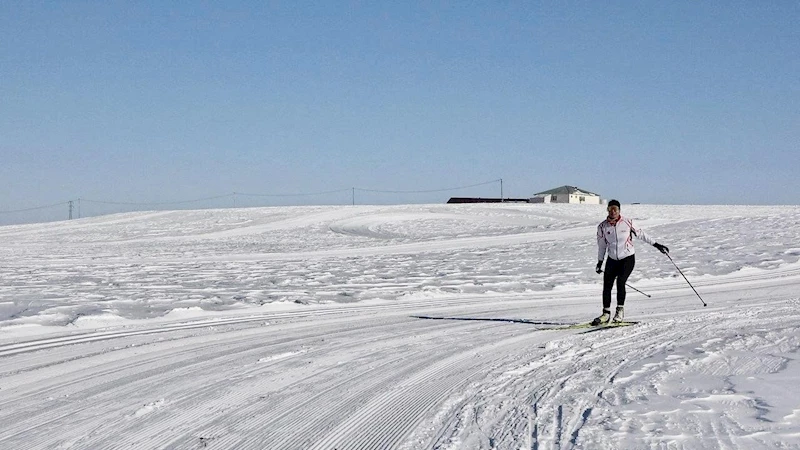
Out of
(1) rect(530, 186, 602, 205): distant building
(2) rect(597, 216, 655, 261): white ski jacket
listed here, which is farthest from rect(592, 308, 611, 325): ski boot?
(1) rect(530, 186, 602, 205): distant building

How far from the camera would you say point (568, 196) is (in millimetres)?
99500

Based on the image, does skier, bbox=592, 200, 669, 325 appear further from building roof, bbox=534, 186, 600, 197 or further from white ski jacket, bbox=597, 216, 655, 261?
building roof, bbox=534, 186, 600, 197

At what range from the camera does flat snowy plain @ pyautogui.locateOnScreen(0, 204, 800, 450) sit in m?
4.95

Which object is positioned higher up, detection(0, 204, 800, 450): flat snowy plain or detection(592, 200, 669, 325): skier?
detection(592, 200, 669, 325): skier

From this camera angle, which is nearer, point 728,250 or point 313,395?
point 313,395

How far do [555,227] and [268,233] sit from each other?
52.0ft

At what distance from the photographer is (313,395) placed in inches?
243

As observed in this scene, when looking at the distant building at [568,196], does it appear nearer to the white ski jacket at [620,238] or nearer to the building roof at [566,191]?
the building roof at [566,191]

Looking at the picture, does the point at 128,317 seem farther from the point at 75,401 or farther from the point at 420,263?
the point at 420,263

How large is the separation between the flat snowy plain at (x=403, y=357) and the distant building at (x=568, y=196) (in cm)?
7973

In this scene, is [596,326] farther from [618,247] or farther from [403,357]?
[403,357]

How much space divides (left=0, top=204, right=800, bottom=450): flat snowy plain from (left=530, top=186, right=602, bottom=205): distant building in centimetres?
7973

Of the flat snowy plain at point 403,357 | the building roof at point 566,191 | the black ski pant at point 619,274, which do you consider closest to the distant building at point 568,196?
the building roof at point 566,191

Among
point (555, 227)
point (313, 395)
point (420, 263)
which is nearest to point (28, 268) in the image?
point (420, 263)
